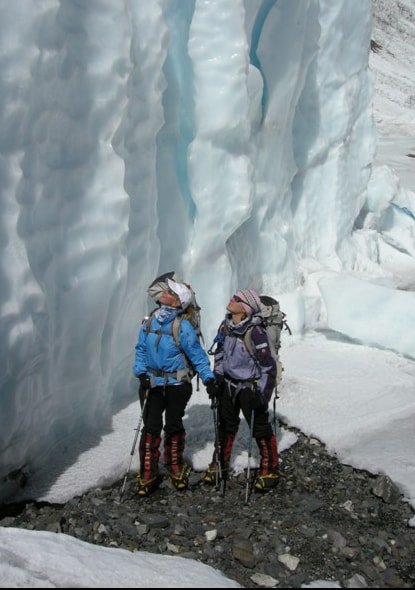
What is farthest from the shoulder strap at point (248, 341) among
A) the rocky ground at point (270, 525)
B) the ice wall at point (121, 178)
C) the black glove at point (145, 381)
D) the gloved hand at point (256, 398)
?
the ice wall at point (121, 178)

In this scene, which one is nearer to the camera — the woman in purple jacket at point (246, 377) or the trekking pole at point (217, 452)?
the woman in purple jacket at point (246, 377)

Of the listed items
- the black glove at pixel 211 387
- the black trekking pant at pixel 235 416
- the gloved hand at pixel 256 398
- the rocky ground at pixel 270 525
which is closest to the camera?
the rocky ground at pixel 270 525

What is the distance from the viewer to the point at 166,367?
16.4 ft

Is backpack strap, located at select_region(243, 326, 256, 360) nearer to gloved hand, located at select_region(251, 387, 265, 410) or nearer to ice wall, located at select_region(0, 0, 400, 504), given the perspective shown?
gloved hand, located at select_region(251, 387, 265, 410)

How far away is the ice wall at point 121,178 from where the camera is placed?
4.92m

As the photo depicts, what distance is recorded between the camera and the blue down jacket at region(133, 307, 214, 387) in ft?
16.3

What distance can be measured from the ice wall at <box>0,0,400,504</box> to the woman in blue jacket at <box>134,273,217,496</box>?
830mm

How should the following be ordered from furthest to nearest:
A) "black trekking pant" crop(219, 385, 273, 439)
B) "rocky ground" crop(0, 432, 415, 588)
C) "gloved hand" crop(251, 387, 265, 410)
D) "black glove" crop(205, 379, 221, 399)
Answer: "black trekking pant" crop(219, 385, 273, 439)
"gloved hand" crop(251, 387, 265, 410)
"black glove" crop(205, 379, 221, 399)
"rocky ground" crop(0, 432, 415, 588)

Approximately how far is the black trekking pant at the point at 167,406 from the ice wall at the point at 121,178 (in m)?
0.90

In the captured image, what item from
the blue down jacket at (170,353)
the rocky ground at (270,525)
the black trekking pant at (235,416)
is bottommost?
the rocky ground at (270,525)

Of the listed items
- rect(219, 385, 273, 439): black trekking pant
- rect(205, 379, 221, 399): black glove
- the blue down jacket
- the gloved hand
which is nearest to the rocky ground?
rect(219, 385, 273, 439): black trekking pant

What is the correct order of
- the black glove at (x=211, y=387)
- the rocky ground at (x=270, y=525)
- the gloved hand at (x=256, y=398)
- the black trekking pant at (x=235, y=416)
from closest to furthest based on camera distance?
the rocky ground at (x=270, y=525), the black glove at (x=211, y=387), the gloved hand at (x=256, y=398), the black trekking pant at (x=235, y=416)

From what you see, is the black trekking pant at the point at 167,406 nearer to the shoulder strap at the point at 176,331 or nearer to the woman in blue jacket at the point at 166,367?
the woman in blue jacket at the point at 166,367

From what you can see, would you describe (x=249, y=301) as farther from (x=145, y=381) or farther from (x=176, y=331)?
(x=145, y=381)
